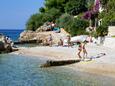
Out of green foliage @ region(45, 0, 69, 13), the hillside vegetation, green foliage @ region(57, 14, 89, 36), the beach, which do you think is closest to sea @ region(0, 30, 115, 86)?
the beach

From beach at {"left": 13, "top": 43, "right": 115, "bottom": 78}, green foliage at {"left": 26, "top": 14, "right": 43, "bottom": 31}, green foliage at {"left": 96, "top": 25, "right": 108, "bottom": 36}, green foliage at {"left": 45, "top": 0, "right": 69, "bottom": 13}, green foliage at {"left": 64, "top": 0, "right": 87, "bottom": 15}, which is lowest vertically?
beach at {"left": 13, "top": 43, "right": 115, "bottom": 78}

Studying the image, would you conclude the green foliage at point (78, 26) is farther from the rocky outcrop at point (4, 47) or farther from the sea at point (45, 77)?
the sea at point (45, 77)

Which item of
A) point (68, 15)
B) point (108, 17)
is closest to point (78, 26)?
point (68, 15)

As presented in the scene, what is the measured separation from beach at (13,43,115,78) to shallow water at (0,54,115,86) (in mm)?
887

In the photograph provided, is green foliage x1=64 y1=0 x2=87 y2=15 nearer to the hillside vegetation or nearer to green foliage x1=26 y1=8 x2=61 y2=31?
the hillside vegetation

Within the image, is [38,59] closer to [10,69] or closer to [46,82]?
[10,69]

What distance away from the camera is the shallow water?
101 feet

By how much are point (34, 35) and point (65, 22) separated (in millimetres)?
5830

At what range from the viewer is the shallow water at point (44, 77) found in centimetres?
3083

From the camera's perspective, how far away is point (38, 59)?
45.3 m

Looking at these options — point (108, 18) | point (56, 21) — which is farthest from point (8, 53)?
point (56, 21)

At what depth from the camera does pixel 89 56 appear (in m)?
40.7

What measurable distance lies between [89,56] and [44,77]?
324 inches

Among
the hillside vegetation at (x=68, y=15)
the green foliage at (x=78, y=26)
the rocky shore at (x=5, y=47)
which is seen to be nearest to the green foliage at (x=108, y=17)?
the hillside vegetation at (x=68, y=15)
